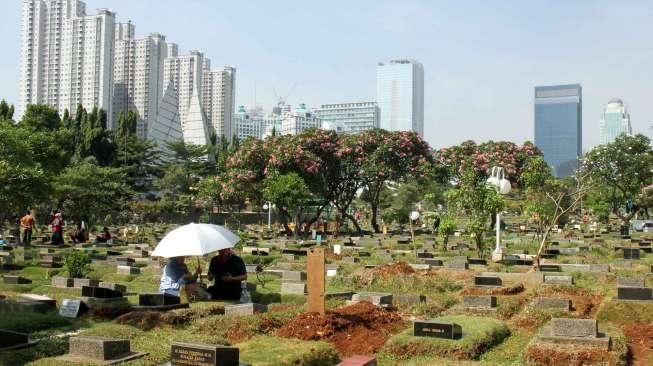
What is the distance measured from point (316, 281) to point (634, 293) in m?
6.15

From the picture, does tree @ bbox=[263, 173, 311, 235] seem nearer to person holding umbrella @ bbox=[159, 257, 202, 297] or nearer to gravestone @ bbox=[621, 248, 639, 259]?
gravestone @ bbox=[621, 248, 639, 259]

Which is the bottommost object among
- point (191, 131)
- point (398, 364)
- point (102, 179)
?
point (398, 364)

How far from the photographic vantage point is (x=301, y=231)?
4238 centimetres

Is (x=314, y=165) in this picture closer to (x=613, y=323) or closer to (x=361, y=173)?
(x=361, y=173)

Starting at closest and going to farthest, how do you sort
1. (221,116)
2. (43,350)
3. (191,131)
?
(43,350), (191,131), (221,116)

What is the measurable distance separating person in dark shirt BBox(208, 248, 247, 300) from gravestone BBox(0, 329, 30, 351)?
14.8ft

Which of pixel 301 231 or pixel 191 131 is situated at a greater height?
pixel 191 131

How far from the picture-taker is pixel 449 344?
10.3 metres

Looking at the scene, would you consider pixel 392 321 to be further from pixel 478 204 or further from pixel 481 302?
pixel 478 204

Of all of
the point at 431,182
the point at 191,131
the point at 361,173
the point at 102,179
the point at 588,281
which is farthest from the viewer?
the point at 191,131

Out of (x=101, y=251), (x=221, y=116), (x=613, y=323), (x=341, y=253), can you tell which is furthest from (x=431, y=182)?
(x=221, y=116)

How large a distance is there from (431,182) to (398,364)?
41.5 m

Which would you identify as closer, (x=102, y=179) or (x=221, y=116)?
(x=102, y=179)

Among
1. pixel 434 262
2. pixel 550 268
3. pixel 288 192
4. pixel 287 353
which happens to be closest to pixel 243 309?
pixel 287 353
